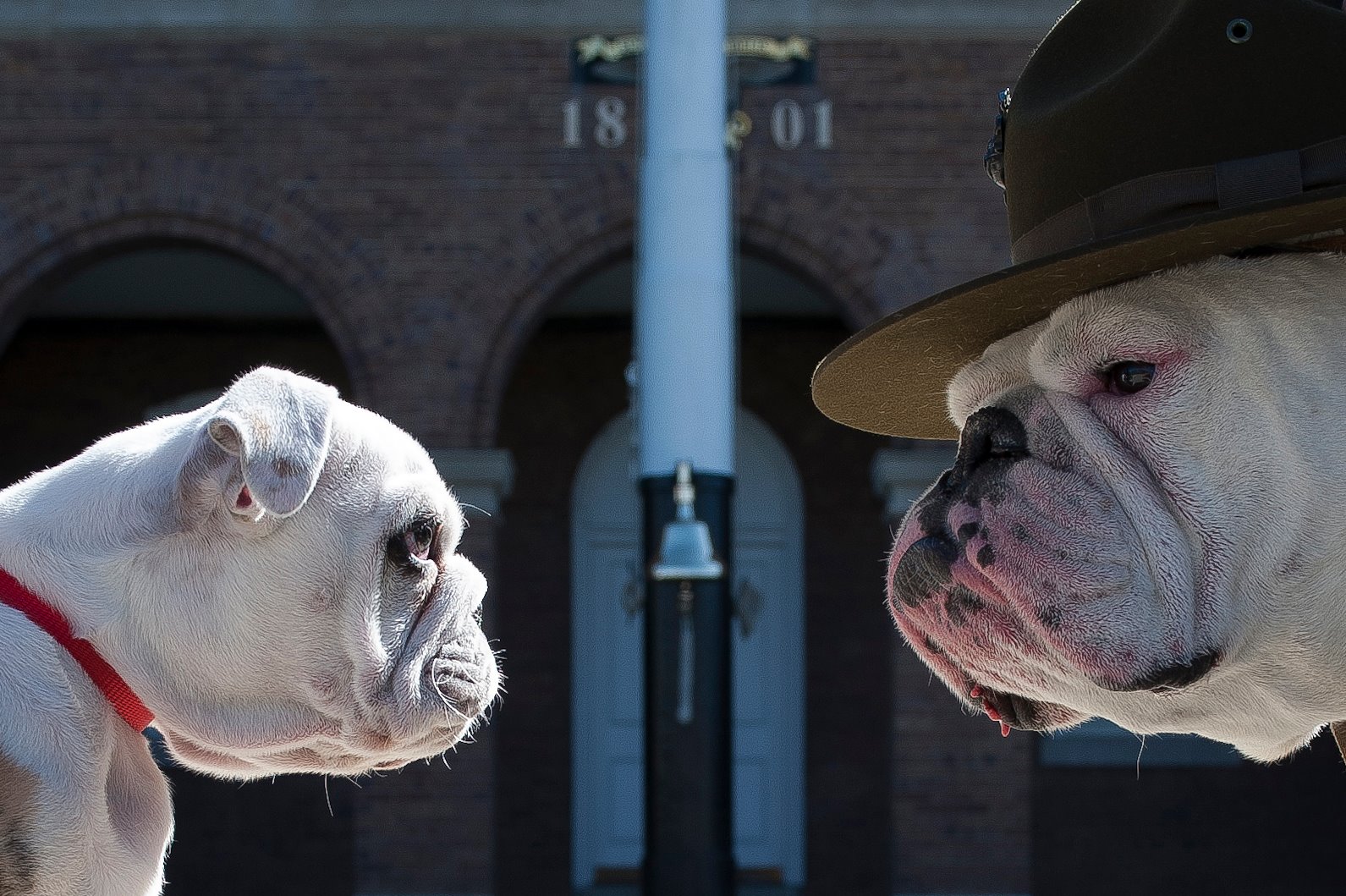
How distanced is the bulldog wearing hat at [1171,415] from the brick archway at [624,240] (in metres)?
7.39

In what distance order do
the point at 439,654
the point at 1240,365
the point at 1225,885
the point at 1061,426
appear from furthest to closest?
the point at 1225,885 < the point at 439,654 < the point at 1061,426 < the point at 1240,365

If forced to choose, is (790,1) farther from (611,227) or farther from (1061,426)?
(1061,426)

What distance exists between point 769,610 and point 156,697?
10197 mm

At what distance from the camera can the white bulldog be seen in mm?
1741

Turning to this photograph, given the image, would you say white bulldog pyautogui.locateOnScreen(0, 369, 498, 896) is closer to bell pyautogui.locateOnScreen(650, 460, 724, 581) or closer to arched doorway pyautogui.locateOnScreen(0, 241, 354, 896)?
bell pyautogui.locateOnScreen(650, 460, 724, 581)

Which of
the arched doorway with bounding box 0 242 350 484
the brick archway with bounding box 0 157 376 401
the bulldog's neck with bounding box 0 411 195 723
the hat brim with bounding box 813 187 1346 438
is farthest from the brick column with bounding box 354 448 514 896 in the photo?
the bulldog's neck with bounding box 0 411 195 723

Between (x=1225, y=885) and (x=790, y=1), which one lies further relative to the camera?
(x=1225, y=885)

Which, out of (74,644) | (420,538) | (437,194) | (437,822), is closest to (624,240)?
(437,194)

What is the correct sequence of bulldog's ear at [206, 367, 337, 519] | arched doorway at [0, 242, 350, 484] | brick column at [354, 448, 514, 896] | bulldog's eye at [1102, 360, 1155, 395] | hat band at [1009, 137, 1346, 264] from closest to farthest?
1. hat band at [1009, 137, 1346, 264]
2. bulldog's eye at [1102, 360, 1155, 395]
3. bulldog's ear at [206, 367, 337, 519]
4. brick column at [354, 448, 514, 896]
5. arched doorway at [0, 242, 350, 484]

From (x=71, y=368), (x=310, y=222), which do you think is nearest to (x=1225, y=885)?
(x=310, y=222)

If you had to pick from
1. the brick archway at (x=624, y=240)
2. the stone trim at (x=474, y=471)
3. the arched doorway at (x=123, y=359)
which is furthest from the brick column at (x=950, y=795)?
the arched doorway at (x=123, y=359)

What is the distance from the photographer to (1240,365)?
165 centimetres

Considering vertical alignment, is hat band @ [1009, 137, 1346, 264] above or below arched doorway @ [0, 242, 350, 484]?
below

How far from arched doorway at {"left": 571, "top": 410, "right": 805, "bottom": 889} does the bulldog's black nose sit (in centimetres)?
993
